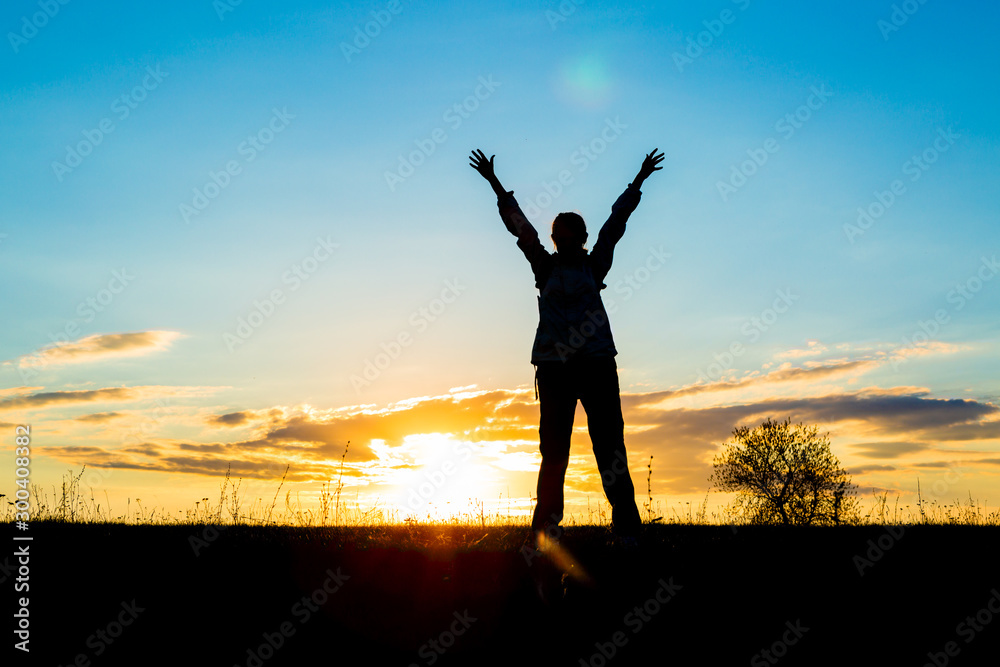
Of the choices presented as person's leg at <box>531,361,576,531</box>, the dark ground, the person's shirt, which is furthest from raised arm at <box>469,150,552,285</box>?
the dark ground

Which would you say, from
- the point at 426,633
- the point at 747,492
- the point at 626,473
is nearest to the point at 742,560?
the point at 626,473

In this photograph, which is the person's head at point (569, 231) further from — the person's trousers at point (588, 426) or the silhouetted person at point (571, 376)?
the person's trousers at point (588, 426)

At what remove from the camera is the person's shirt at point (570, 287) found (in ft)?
22.6

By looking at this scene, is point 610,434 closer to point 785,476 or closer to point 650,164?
point 650,164

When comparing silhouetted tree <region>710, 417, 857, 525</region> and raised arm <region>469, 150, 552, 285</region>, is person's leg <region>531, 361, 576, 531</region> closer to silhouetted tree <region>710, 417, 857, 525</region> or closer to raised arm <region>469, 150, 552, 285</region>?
raised arm <region>469, 150, 552, 285</region>

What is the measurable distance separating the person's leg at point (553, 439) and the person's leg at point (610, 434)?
201 millimetres

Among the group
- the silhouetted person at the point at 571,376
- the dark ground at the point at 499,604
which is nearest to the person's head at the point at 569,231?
the silhouetted person at the point at 571,376

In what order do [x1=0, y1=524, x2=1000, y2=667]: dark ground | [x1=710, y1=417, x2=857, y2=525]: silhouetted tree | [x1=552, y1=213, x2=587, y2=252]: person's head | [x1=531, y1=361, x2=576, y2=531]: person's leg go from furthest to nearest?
[x1=710, y1=417, x2=857, y2=525]: silhouetted tree, [x1=552, y1=213, x2=587, y2=252]: person's head, [x1=531, y1=361, x2=576, y2=531]: person's leg, [x1=0, y1=524, x2=1000, y2=667]: dark ground

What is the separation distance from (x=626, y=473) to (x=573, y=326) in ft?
5.15

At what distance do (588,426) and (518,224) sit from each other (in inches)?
86.2

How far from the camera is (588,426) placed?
7.06 metres

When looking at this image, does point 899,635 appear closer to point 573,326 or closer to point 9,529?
point 573,326

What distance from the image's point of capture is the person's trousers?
6.91 m

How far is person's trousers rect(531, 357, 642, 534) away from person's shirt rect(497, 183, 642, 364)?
15 centimetres
